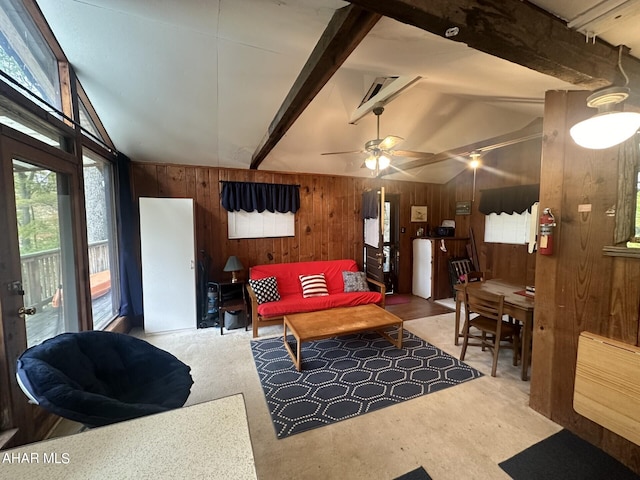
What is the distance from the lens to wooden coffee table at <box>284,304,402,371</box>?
2498 millimetres

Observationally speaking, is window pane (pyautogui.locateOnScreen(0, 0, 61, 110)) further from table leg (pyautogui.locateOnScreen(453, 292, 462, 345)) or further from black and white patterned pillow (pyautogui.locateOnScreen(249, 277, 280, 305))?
table leg (pyautogui.locateOnScreen(453, 292, 462, 345))

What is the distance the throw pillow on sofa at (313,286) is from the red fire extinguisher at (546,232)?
2.61 meters

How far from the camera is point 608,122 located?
A: 1200mm

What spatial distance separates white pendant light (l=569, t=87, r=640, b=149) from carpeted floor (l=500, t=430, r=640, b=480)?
71.6 inches

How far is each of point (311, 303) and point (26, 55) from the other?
326cm

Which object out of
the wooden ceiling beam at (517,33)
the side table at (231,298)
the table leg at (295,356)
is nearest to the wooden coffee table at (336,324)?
the table leg at (295,356)

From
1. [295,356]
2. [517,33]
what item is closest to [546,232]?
[517,33]

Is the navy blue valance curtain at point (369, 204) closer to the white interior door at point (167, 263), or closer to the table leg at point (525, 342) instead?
the table leg at point (525, 342)

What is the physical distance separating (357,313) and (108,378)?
2.25 meters

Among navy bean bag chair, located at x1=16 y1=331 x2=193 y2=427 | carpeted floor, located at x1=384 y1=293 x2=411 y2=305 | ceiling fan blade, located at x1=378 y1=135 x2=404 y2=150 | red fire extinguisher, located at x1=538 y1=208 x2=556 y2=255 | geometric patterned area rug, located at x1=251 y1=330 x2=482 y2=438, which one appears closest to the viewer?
navy bean bag chair, located at x1=16 y1=331 x2=193 y2=427

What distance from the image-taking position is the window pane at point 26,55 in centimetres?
151

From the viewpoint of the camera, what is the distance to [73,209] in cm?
212

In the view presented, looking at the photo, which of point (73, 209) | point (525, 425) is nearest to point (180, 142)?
point (73, 209)

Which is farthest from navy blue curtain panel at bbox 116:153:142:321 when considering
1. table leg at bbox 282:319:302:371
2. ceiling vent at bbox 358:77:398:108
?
ceiling vent at bbox 358:77:398:108
